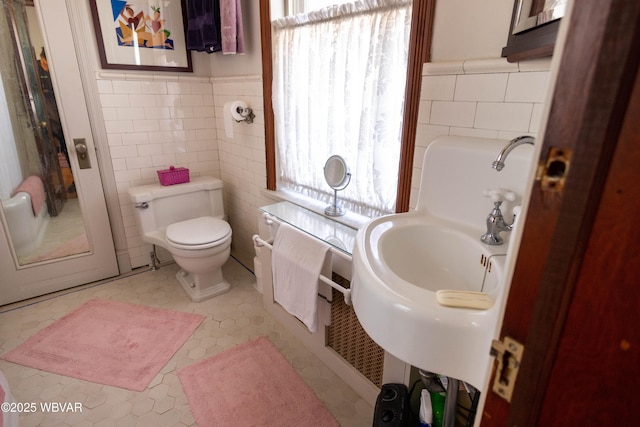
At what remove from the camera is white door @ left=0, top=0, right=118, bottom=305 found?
1.92 meters

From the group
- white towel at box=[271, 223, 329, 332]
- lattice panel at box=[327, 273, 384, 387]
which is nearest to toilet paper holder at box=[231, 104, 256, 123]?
white towel at box=[271, 223, 329, 332]

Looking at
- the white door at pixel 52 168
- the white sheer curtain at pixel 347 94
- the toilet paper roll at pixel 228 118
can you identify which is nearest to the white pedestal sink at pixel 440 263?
the white sheer curtain at pixel 347 94

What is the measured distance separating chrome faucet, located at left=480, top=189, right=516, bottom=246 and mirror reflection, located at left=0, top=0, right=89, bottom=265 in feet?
8.08

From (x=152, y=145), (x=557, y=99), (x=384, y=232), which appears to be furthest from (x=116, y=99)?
(x=557, y=99)

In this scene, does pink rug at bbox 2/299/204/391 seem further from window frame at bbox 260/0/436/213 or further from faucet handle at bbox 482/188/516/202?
faucet handle at bbox 482/188/516/202

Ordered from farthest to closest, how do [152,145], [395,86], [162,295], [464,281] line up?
[152,145]
[162,295]
[395,86]
[464,281]

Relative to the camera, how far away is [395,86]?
138 centimetres

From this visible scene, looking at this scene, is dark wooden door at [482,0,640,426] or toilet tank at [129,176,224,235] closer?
dark wooden door at [482,0,640,426]

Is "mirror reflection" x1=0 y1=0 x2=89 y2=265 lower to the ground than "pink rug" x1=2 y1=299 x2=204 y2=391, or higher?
higher

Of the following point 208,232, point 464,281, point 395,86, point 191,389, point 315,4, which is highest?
point 315,4

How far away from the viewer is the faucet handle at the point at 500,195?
37.2 inches

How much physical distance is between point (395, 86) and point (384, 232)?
698 mm

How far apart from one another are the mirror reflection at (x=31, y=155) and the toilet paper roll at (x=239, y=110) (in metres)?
1.08

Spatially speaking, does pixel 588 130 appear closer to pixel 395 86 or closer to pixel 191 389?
pixel 395 86
